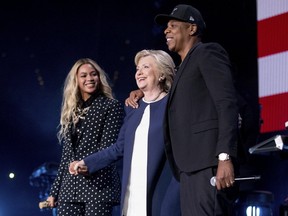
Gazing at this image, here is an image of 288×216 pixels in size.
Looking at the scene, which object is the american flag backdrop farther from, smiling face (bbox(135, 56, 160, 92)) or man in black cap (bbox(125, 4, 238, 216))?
man in black cap (bbox(125, 4, 238, 216))

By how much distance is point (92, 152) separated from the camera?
11.2ft

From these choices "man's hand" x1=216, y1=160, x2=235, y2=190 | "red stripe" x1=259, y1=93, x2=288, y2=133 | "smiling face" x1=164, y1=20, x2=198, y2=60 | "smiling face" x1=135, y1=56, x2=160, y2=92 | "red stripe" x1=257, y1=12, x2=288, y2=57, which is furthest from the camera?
"red stripe" x1=257, y1=12, x2=288, y2=57

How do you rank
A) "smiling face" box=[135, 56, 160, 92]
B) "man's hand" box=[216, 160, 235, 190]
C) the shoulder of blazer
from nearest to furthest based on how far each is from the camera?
"man's hand" box=[216, 160, 235, 190] < "smiling face" box=[135, 56, 160, 92] < the shoulder of blazer

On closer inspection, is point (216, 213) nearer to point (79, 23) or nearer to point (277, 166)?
point (277, 166)

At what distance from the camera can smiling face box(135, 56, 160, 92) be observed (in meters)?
3.16

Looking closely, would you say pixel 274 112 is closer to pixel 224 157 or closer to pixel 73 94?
pixel 73 94

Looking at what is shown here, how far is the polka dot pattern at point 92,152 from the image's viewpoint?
3.31 meters

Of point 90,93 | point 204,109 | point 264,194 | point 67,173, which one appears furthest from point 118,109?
point 264,194

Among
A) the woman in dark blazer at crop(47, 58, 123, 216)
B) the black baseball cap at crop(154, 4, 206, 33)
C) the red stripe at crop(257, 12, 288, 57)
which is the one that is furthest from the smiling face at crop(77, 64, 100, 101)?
A: the red stripe at crop(257, 12, 288, 57)

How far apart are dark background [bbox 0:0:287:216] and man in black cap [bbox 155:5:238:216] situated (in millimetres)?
3497

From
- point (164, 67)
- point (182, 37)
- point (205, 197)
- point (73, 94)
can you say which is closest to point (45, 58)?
point (73, 94)

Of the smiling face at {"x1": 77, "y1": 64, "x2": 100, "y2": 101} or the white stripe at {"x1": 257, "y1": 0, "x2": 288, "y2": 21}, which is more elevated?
the white stripe at {"x1": 257, "y1": 0, "x2": 288, "y2": 21}

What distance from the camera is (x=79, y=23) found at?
6.43 meters

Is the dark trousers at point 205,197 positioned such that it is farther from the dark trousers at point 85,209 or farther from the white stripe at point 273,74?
the white stripe at point 273,74
